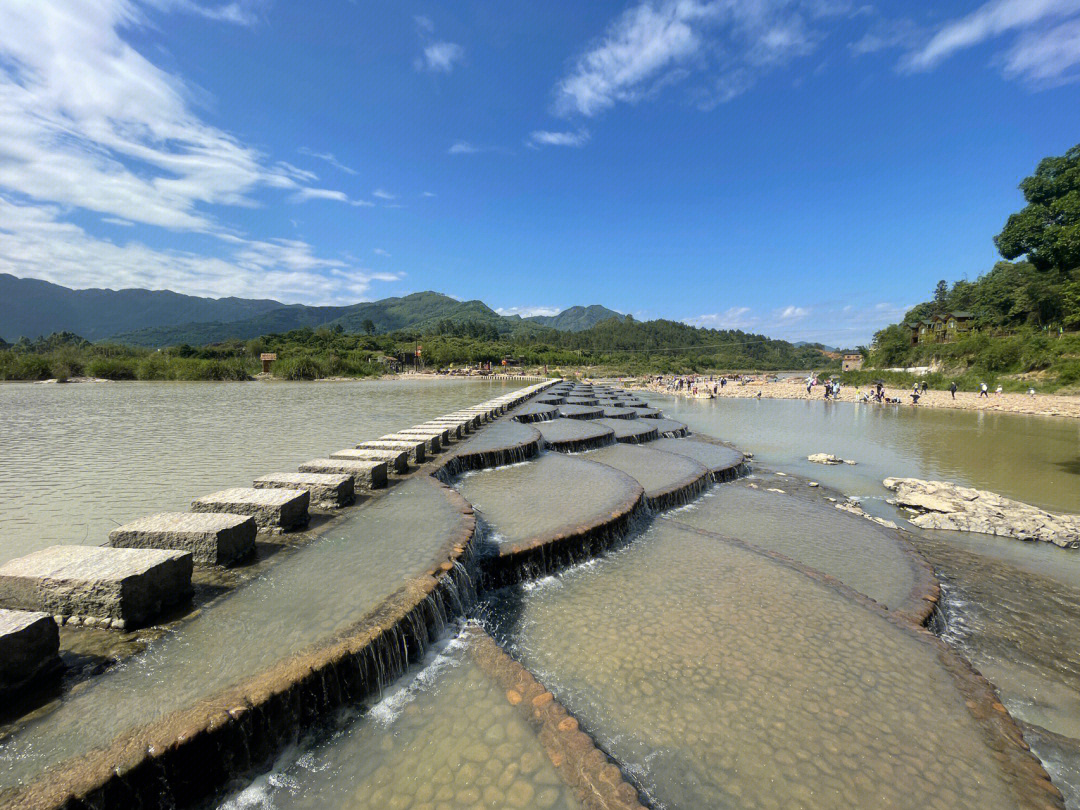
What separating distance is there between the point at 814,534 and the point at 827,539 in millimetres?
216

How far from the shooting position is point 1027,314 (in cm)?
4672

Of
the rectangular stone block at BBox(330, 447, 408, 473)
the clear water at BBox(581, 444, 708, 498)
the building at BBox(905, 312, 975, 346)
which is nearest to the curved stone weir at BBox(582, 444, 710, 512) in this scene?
the clear water at BBox(581, 444, 708, 498)

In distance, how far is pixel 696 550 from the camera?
20.4 feet

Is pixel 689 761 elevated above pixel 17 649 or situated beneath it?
situated beneath

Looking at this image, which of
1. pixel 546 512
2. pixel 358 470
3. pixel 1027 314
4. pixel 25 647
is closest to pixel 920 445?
pixel 546 512

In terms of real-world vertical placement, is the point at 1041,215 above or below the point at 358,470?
Result: above

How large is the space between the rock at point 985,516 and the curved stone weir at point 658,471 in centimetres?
414

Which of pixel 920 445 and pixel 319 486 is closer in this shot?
pixel 319 486

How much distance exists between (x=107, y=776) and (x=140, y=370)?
76490 mm

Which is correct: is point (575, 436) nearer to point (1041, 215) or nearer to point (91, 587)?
point (91, 587)

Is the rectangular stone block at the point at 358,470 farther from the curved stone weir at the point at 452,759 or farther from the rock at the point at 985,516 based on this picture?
the rock at the point at 985,516

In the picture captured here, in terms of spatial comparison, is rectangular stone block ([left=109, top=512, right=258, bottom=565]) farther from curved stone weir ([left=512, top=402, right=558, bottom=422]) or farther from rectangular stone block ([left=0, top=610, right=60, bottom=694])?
curved stone weir ([left=512, top=402, right=558, bottom=422])

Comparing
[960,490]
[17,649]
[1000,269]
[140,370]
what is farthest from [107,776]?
[1000,269]

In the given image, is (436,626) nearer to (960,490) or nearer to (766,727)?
(766,727)
